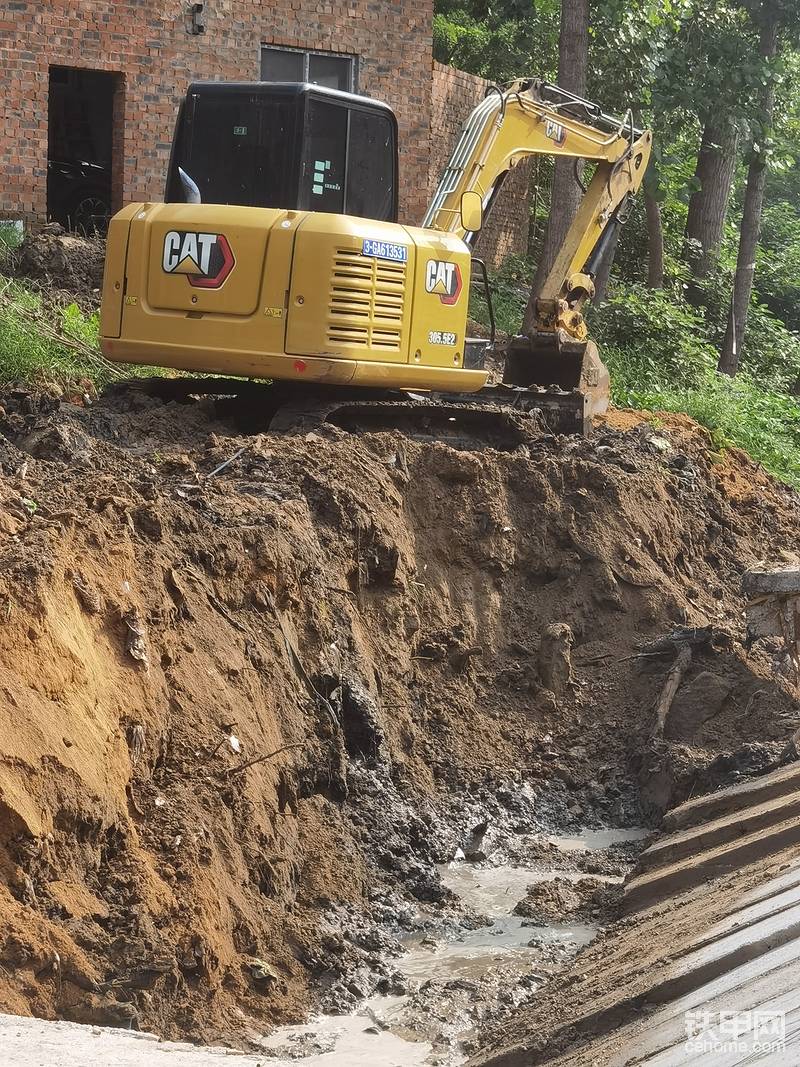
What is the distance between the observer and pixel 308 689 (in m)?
7.20

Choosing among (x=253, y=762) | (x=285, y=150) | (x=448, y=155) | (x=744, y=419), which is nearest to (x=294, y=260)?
(x=285, y=150)

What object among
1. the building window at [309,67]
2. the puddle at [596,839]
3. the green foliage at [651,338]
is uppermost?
the building window at [309,67]

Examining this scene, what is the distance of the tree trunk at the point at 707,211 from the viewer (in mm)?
22281

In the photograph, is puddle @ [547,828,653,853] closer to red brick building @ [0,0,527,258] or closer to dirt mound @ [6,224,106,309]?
dirt mound @ [6,224,106,309]

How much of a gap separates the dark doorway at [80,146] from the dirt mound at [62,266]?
2.08 meters

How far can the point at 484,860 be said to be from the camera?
7.50 metres

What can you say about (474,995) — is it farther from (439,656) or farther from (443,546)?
(443,546)

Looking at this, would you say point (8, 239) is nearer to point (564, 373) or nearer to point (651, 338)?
point (564, 373)

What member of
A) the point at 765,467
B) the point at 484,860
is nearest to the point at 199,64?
the point at 765,467

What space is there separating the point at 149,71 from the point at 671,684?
11766 mm

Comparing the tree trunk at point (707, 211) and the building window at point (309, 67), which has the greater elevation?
the building window at point (309, 67)

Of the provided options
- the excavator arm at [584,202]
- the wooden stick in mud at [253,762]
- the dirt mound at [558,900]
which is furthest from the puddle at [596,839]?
the excavator arm at [584,202]

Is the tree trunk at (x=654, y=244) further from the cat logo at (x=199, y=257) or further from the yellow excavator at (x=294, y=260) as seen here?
the cat logo at (x=199, y=257)

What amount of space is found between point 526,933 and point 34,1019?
3.02 m
